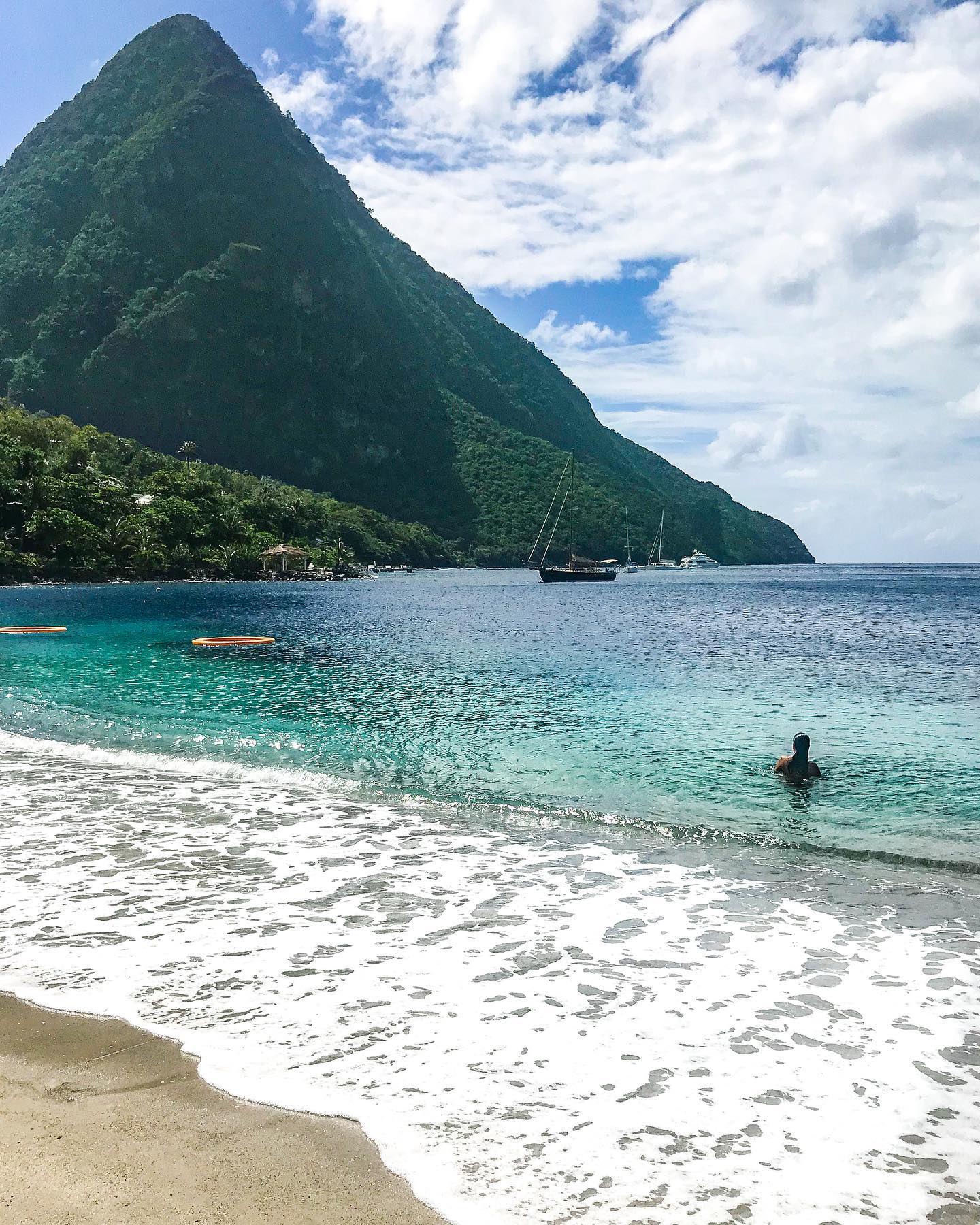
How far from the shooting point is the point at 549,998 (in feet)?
20.5

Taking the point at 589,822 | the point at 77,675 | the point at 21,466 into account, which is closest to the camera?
the point at 589,822

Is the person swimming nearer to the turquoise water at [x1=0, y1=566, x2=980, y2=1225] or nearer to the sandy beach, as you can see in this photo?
the turquoise water at [x1=0, y1=566, x2=980, y2=1225]

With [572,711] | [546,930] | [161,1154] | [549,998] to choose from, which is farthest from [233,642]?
[161,1154]

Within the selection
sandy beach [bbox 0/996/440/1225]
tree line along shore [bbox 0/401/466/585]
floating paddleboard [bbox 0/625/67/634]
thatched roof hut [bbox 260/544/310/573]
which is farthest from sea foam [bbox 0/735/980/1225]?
thatched roof hut [bbox 260/544/310/573]

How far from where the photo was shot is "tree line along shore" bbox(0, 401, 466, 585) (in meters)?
87.2

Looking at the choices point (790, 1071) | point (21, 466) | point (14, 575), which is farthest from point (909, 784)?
point (21, 466)

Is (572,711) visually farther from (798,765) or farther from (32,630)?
(32,630)

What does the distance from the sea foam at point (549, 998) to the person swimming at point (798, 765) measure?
4133 millimetres

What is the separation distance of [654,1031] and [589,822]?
577 centimetres

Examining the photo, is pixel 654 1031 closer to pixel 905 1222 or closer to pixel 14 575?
pixel 905 1222

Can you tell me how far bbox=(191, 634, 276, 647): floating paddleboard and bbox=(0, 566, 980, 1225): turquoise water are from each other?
12778mm

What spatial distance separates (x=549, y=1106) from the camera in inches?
190

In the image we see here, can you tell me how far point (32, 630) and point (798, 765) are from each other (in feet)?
120

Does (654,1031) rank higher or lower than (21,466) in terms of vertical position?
lower
